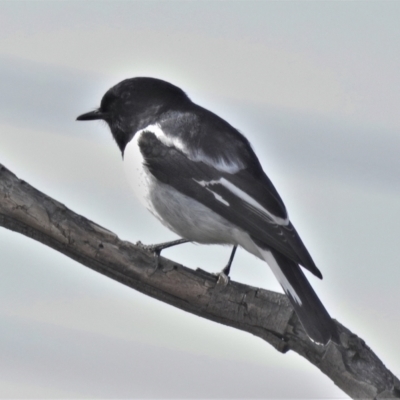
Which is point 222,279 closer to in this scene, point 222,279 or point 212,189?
point 222,279

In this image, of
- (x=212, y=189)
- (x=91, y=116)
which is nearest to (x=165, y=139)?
(x=212, y=189)

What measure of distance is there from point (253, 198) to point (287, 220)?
16 centimetres

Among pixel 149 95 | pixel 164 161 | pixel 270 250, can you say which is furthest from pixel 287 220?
pixel 149 95

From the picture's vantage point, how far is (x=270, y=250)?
111 inches

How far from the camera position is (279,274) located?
2764 millimetres

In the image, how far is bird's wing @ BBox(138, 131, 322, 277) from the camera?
9.07 feet

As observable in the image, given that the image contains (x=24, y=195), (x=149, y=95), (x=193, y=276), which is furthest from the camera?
(x=149, y=95)

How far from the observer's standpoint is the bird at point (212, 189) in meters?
2.73

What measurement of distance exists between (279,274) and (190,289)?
34 centimetres

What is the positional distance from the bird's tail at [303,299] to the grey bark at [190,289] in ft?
0.33

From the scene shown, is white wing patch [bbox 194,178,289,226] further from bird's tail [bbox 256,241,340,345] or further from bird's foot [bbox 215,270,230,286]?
bird's foot [bbox 215,270,230,286]

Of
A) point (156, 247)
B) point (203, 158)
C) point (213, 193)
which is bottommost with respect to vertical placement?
point (156, 247)

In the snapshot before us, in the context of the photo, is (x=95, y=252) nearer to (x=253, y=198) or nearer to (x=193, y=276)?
(x=193, y=276)

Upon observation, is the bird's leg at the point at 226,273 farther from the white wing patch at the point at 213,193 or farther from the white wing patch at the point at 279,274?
the white wing patch at the point at 213,193
